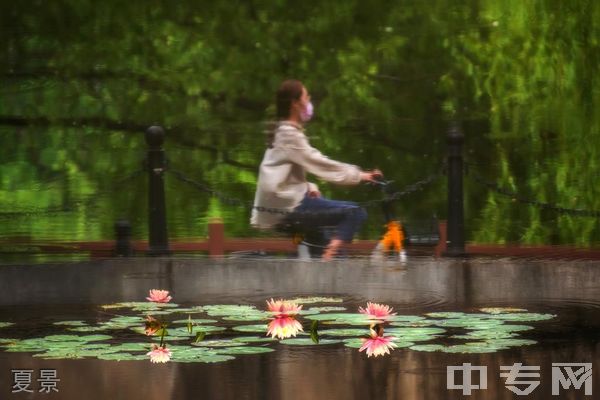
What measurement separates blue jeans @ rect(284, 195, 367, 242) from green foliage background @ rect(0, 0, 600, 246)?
6.32 ft

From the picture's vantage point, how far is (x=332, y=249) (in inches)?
490

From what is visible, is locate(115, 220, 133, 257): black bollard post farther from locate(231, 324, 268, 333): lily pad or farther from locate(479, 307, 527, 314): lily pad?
locate(231, 324, 268, 333): lily pad

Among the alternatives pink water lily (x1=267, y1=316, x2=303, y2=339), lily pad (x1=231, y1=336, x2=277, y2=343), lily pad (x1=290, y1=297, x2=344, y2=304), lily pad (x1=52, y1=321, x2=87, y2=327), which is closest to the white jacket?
lily pad (x1=290, y1=297, x2=344, y2=304)

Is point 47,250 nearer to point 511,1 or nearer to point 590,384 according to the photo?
point 511,1

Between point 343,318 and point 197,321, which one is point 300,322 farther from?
point 197,321

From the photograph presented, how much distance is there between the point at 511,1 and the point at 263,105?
211cm

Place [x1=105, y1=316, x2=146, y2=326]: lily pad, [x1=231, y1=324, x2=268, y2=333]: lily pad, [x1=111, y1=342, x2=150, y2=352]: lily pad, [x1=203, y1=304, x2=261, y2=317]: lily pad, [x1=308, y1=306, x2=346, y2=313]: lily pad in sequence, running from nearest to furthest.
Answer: [x1=111, y1=342, x2=150, y2=352]: lily pad → [x1=231, y1=324, x2=268, y2=333]: lily pad → [x1=105, y1=316, x2=146, y2=326]: lily pad → [x1=203, y1=304, x2=261, y2=317]: lily pad → [x1=308, y1=306, x2=346, y2=313]: lily pad

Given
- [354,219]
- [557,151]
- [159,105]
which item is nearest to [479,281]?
[354,219]

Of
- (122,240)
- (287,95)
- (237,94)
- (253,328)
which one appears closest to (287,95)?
(287,95)

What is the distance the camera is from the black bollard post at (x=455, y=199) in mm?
12320

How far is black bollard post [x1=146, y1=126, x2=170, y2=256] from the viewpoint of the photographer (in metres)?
12.7

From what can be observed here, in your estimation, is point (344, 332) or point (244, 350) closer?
point (244, 350)

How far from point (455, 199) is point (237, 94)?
2693 millimetres

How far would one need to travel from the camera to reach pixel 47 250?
46.1 ft
